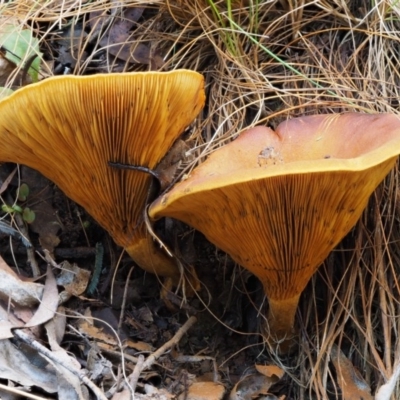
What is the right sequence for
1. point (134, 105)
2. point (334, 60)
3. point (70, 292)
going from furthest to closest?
point (334, 60) < point (70, 292) < point (134, 105)

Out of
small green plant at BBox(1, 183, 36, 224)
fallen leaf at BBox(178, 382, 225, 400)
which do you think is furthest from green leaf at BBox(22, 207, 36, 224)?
fallen leaf at BBox(178, 382, 225, 400)

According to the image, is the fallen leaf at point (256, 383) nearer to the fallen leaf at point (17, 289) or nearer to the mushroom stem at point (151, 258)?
the mushroom stem at point (151, 258)

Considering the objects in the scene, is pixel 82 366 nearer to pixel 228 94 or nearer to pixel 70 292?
pixel 70 292

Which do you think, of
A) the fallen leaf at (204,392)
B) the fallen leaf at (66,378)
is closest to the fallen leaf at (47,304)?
the fallen leaf at (66,378)

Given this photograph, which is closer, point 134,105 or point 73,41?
A: point 134,105

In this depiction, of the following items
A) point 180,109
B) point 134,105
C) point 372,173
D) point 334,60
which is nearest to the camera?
point 372,173

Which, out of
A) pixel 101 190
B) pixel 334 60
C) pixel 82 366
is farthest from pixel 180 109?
pixel 82 366
